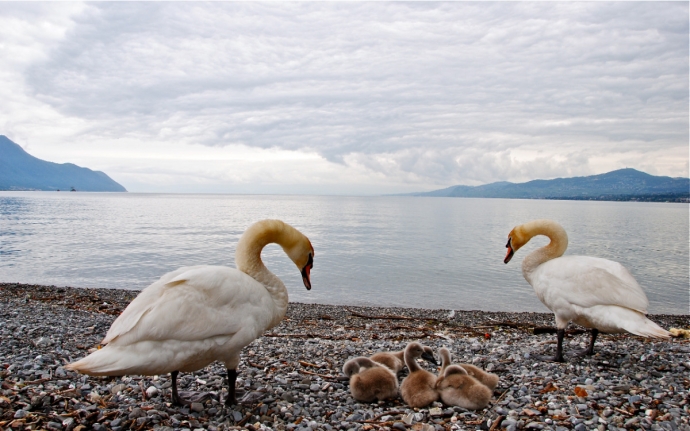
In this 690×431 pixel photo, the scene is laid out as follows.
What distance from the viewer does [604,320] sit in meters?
6.80

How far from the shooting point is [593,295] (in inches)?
274

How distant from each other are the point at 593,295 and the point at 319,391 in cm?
428

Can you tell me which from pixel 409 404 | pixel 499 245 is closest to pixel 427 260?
pixel 499 245

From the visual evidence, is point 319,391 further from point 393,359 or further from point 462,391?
point 462,391

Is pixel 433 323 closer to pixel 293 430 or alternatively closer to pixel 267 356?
pixel 267 356

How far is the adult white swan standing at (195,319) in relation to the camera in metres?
4.32

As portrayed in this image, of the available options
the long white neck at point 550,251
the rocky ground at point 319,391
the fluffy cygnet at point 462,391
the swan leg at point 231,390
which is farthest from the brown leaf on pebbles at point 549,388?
the swan leg at point 231,390

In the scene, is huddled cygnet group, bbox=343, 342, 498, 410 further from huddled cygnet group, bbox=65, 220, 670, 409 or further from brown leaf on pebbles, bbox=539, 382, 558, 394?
brown leaf on pebbles, bbox=539, 382, 558, 394

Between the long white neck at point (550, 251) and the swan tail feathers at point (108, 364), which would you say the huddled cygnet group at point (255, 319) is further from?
the long white neck at point (550, 251)

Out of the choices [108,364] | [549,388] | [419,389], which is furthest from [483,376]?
[108,364]

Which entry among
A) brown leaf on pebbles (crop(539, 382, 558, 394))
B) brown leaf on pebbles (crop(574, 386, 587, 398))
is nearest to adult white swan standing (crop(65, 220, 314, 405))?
brown leaf on pebbles (crop(539, 382, 558, 394))

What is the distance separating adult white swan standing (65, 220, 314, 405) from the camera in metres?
4.32

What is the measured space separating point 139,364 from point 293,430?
158 centimetres

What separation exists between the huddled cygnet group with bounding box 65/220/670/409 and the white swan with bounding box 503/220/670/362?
14 mm
